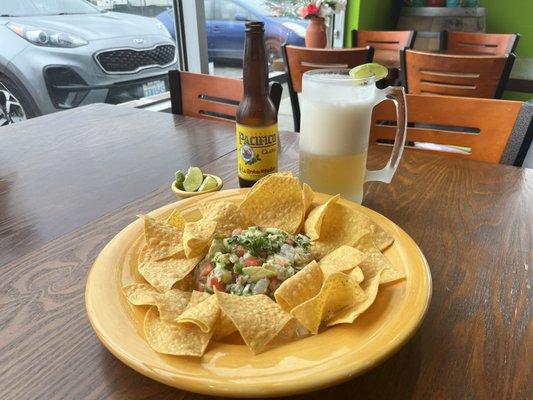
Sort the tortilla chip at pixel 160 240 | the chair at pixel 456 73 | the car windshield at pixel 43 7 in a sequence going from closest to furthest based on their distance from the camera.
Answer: the tortilla chip at pixel 160 240
the chair at pixel 456 73
the car windshield at pixel 43 7

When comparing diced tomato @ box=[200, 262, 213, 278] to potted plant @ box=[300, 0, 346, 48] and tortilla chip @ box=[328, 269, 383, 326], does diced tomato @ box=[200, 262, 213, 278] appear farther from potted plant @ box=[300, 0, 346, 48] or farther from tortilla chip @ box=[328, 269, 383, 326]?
potted plant @ box=[300, 0, 346, 48]

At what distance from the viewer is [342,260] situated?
0.59 m

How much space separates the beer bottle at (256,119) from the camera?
2.67 feet

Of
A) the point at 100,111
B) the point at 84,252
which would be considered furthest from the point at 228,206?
the point at 100,111

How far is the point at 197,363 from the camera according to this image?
0.44 metres

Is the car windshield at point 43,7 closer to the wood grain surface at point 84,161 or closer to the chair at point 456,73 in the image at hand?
the wood grain surface at point 84,161

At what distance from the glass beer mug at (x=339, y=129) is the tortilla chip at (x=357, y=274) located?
0.30m

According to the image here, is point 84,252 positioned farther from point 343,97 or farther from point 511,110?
point 511,110

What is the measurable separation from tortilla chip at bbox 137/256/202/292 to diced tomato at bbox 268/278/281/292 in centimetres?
12

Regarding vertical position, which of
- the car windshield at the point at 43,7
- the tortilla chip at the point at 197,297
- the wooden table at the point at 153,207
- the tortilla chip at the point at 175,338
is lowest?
the wooden table at the point at 153,207

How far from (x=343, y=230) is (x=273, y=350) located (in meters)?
0.28

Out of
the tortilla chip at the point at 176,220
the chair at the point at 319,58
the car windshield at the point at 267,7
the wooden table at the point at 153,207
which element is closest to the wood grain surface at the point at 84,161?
the wooden table at the point at 153,207

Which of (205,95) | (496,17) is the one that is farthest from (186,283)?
(496,17)

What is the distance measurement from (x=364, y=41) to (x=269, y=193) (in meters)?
2.80
